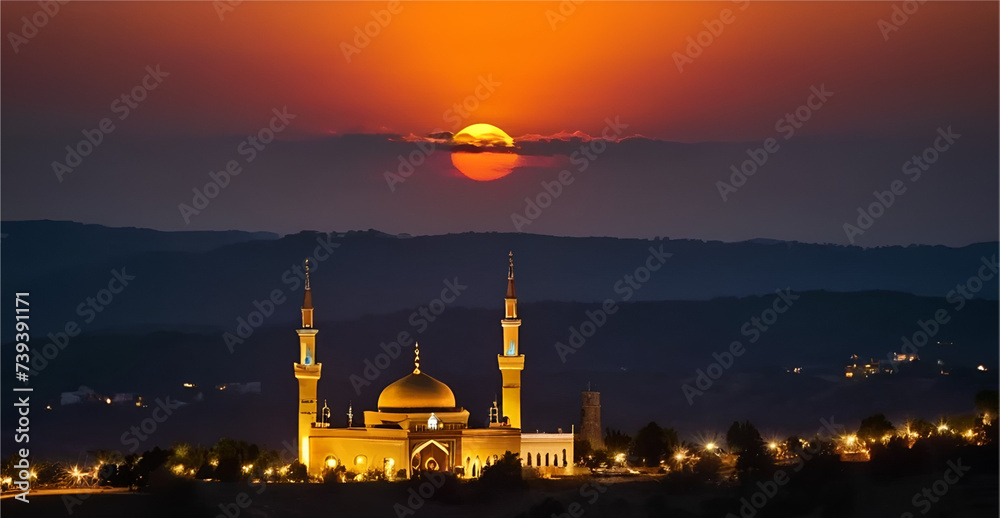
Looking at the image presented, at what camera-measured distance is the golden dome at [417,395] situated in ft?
160

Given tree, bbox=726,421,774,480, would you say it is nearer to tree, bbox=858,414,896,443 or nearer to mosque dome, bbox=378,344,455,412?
tree, bbox=858,414,896,443

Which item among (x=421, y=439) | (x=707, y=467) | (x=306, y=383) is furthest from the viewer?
(x=306, y=383)

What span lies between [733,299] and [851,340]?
9.10 meters

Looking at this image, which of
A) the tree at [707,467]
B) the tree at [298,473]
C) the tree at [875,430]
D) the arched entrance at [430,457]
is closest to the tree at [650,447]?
the tree at [707,467]

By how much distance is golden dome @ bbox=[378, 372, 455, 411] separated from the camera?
160ft

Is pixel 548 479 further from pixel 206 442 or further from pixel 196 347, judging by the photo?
pixel 196 347

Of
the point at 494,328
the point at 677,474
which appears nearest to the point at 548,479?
the point at 677,474

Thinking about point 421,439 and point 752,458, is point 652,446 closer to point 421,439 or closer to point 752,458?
point 752,458

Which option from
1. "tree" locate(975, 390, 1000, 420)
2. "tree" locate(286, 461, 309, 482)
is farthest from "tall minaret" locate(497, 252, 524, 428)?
"tree" locate(975, 390, 1000, 420)

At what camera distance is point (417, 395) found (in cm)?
4881

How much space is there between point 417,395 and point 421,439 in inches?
71.8

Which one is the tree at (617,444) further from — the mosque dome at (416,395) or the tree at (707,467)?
the mosque dome at (416,395)

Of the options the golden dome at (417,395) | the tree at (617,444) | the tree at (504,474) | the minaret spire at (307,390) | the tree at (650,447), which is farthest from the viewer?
the tree at (617,444)

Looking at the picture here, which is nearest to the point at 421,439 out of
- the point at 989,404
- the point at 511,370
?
the point at 511,370
